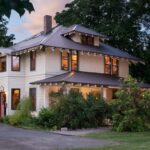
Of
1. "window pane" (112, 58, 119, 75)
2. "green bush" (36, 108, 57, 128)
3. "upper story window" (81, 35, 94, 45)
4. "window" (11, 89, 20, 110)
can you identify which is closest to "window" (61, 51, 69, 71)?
"upper story window" (81, 35, 94, 45)

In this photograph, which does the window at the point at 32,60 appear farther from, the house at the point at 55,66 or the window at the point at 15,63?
the window at the point at 15,63

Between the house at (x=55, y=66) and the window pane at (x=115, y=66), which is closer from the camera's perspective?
the house at (x=55, y=66)

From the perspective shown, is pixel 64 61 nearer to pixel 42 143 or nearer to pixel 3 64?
pixel 3 64

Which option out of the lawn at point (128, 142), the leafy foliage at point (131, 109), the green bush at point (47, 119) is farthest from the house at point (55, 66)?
the lawn at point (128, 142)

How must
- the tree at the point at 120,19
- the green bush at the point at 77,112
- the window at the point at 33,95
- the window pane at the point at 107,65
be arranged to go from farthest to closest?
the tree at the point at 120,19
the window pane at the point at 107,65
the window at the point at 33,95
the green bush at the point at 77,112

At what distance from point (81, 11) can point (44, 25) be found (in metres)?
10.1

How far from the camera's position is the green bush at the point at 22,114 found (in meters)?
28.5

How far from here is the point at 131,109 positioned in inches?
920

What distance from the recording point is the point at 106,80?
109ft

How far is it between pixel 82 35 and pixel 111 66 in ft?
13.0

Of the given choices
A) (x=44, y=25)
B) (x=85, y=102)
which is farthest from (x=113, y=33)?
(x=85, y=102)

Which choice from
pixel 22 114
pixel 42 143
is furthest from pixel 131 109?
pixel 22 114

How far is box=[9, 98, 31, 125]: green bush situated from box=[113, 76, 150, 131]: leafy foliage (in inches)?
301

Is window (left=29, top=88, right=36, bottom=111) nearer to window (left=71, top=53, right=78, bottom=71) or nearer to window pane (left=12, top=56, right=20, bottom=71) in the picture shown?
window pane (left=12, top=56, right=20, bottom=71)
